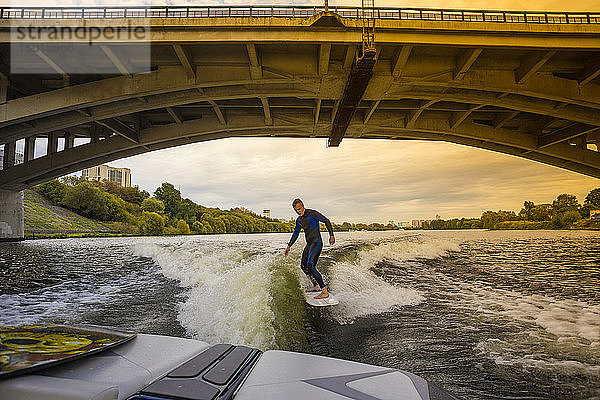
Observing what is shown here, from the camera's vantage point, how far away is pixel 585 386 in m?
3.16

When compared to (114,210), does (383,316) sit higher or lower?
lower

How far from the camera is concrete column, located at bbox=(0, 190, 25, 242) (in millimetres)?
25062

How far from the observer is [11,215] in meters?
26.4

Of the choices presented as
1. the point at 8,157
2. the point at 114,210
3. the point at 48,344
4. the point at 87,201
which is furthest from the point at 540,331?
the point at 114,210

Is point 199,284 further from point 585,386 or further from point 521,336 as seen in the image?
point 585,386

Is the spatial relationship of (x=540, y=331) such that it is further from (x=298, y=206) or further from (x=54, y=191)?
(x=54, y=191)

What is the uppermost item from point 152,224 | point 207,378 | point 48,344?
point 152,224

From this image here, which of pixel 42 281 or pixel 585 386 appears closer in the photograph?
pixel 585 386

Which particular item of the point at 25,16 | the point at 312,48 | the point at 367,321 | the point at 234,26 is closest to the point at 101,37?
the point at 25,16

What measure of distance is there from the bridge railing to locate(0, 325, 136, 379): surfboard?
13.1 metres

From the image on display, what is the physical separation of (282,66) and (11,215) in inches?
974

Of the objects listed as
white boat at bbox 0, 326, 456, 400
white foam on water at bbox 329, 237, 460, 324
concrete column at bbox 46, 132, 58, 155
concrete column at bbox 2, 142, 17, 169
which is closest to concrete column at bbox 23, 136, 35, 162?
concrete column at bbox 2, 142, 17, 169

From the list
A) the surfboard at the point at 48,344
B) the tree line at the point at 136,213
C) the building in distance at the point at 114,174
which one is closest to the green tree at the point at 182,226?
the tree line at the point at 136,213

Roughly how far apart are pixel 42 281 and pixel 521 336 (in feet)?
36.7
